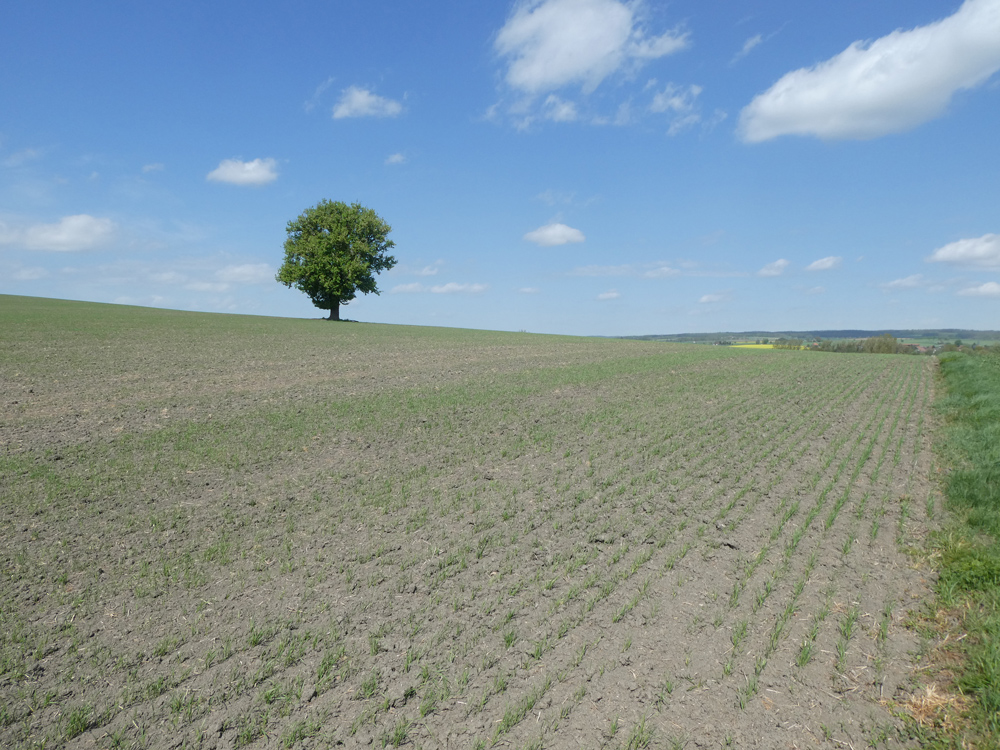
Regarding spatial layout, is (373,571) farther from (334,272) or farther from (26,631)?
(334,272)

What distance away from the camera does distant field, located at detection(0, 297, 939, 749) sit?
13.1ft

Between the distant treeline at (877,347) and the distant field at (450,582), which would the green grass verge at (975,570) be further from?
the distant treeline at (877,347)

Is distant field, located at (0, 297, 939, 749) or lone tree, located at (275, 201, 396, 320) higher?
lone tree, located at (275, 201, 396, 320)

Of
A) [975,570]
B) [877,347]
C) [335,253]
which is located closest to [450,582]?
[975,570]

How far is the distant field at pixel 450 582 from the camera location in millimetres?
3992

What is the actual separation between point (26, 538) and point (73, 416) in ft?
26.0

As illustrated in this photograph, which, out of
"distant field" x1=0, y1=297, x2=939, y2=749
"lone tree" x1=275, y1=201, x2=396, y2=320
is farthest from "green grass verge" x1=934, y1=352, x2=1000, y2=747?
"lone tree" x1=275, y1=201, x2=396, y2=320

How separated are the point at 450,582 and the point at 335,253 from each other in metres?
59.7

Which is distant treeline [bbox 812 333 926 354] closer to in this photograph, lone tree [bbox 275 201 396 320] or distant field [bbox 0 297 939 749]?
lone tree [bbox 275 201 396 320]

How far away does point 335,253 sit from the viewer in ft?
199

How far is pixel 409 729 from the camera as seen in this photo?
12.6 feet

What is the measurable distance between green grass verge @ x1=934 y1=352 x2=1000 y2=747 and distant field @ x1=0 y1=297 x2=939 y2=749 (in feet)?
1.18

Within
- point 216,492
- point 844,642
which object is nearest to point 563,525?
point 844,642

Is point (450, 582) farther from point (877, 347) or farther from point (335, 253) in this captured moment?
point (877, 347)
